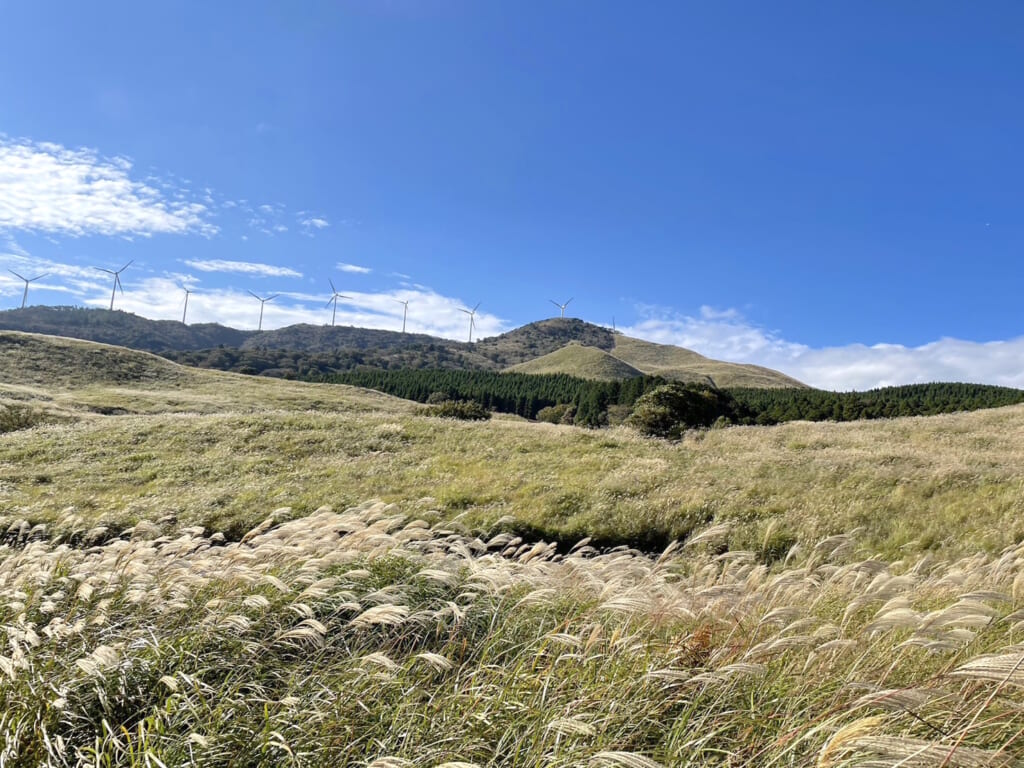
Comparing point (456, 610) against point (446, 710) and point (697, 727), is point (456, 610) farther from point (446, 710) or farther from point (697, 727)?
point (697, 727)

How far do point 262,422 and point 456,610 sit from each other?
2847 centimetres

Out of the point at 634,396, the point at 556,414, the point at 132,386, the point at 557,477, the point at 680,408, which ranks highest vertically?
the point at 634,396

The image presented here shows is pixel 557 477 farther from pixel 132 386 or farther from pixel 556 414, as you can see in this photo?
pixel 556 414

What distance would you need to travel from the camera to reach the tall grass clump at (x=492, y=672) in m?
3.24

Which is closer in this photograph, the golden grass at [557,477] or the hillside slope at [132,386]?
the golden grass at [557,477]

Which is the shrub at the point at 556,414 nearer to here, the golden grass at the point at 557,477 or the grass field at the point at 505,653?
the golden grass at the point at 557,477

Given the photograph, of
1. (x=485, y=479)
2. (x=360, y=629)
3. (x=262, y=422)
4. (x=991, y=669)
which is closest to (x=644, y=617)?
(x=360, y=629)

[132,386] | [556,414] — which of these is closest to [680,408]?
[556,414]

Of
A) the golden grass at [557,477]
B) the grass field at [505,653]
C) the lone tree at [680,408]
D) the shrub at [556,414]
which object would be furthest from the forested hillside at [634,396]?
the grass field at [505,653]

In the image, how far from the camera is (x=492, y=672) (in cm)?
439

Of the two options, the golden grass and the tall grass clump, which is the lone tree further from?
the tall grass clump

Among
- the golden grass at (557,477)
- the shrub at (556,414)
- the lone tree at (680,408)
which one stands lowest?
the golden grass at (557,477)

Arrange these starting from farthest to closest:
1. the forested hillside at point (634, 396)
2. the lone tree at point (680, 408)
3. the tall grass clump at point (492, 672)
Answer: the forested hillside at point (634, 396), the lone tree at point (680, 408), the tall grass clump at point (492, 672)

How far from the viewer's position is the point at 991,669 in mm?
2660
